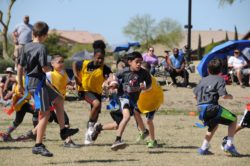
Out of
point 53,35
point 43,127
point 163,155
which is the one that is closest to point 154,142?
point 163,155

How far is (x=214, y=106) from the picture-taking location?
31.0ft

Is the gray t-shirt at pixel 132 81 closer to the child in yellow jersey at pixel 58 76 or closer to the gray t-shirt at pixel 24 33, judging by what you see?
the child in yellow jersey at pixel 58 76

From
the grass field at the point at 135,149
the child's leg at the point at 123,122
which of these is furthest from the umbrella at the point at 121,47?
the child's leg at the point at 123,122

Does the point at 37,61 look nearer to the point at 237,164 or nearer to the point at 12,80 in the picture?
the point at 237,164

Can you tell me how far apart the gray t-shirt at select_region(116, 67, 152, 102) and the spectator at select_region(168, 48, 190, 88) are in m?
12.4

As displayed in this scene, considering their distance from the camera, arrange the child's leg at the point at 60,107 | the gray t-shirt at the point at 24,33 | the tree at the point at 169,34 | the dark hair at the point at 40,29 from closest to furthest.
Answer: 1. the dark hair at the point at 40,29
2. the child's leg at the point at 60,107
3. the gray t-shirt at the point at 24,33
4. the tree at the point at 169,34

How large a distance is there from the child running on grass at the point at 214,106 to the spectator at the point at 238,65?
1342 cm

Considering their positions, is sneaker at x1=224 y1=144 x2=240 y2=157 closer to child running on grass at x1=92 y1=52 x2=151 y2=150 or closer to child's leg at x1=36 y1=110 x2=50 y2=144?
child running on grass at x1=92 y1=52 x2=151 y2=150

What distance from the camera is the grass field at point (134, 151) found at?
902cm

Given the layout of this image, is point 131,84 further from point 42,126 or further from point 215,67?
point 42,126

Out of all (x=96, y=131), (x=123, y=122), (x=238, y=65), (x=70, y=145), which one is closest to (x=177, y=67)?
(x=238, y=65)

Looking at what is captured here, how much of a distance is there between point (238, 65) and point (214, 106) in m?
13.9

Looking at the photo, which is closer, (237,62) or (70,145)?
(70,145)

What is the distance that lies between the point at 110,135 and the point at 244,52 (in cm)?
1319
